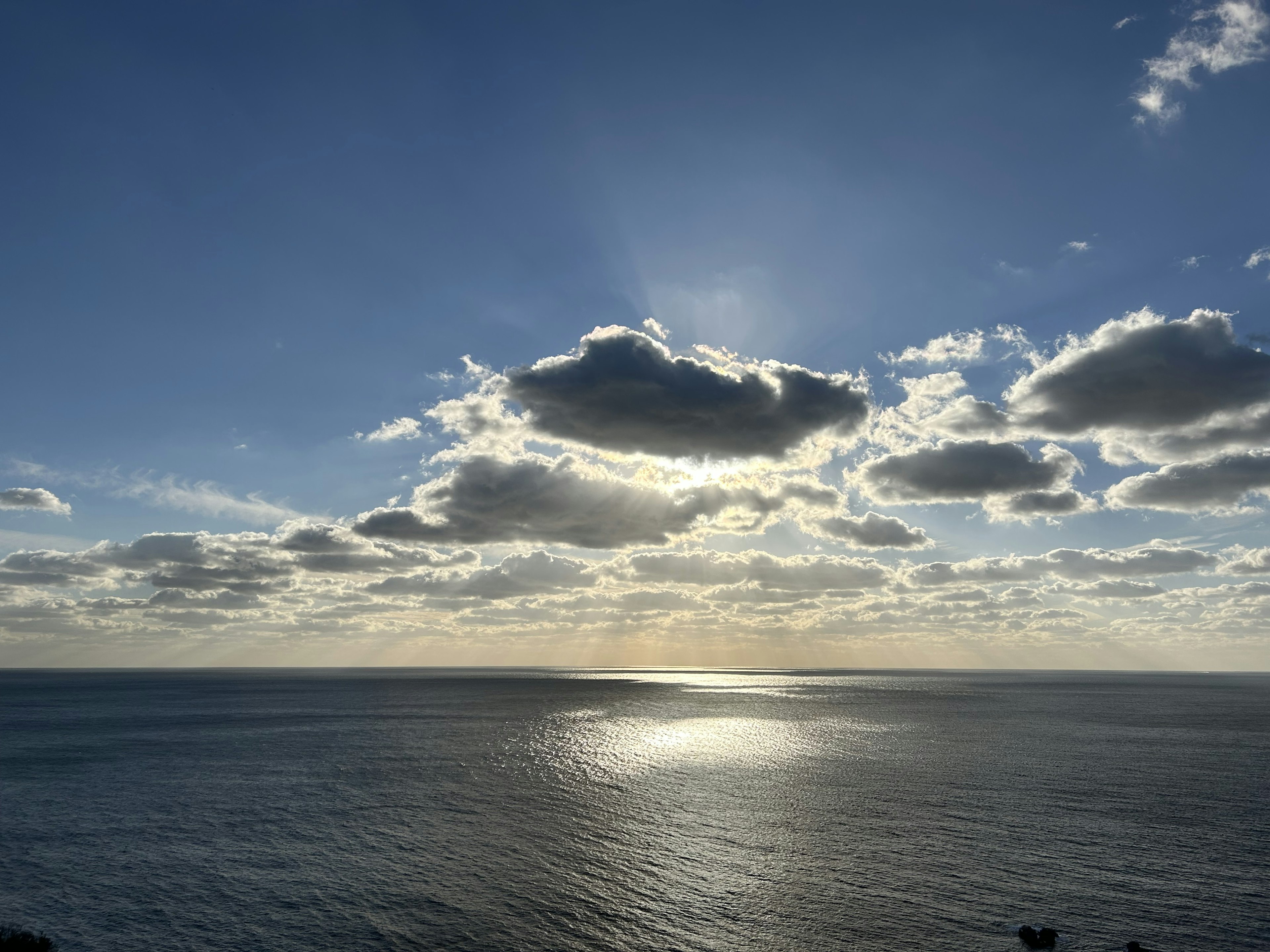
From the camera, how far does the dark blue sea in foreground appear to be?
41.6 metres

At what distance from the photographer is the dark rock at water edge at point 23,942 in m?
38.6

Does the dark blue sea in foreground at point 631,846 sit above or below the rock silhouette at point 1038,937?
below

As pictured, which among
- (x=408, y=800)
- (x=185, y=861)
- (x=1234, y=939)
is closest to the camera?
(x=1234, y=939)

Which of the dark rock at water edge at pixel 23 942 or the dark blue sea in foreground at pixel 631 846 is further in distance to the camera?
the dark blue sea in foreground at pixel 631 846

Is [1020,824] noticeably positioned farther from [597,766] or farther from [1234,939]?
[597,766]

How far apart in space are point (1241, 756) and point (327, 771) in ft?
412

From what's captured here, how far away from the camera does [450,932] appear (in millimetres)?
40781

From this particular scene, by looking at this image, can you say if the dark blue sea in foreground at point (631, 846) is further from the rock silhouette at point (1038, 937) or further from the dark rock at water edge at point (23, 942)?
the dark rock at water edge at point (23, 942)

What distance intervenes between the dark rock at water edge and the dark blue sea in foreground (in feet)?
2.84

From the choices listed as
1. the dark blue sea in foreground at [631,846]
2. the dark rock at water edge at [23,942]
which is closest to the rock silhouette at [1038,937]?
the dark blue sea in foreground at [631,846]

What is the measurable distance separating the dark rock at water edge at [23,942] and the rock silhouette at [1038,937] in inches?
2031

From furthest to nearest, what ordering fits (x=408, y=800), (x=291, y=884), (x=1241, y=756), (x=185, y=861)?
1. (x=1241, y=756)
2. (x=408, y=800)
3. (x=185, y=861)
4. (x=291, y=884)

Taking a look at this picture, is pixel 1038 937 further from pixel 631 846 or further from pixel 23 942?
pixel 23 942

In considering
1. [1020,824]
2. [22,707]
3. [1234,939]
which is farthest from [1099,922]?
[22,707]
